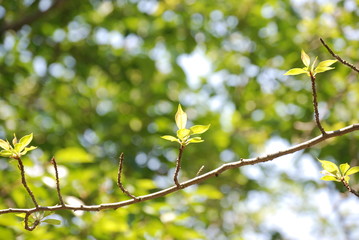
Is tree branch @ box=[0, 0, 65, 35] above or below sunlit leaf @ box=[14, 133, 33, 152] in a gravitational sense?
below

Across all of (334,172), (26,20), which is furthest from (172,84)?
(334,172)

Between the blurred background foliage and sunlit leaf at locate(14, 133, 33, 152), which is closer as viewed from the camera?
sunlit leaf at locate(14, 133, 33, 152)

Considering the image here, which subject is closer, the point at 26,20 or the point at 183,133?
the point at 183,133

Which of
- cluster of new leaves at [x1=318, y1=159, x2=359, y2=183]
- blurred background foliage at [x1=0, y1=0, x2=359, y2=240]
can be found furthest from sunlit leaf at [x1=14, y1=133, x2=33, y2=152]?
blurred background foliage at [x1=0, y1=0, x2=359, y2=240]

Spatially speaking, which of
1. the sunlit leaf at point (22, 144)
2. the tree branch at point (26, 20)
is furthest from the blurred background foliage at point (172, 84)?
A: the sunlit leaf at point (22, 144)

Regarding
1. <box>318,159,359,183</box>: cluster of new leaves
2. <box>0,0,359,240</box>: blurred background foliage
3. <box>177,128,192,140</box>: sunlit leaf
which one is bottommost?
<box>0,0,359,240</box>: blurred background foliage

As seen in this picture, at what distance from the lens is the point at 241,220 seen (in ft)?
23.2

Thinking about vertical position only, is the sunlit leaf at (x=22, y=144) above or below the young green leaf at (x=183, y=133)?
below

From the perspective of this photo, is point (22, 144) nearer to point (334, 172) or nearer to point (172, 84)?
point (334, 172)

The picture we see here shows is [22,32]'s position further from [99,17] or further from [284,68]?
[284,68]

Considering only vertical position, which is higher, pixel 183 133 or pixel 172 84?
pixel 183 133

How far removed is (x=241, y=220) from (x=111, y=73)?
13.0 ft

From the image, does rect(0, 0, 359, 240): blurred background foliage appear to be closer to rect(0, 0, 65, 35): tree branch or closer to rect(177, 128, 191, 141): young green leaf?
rect(0, 0, 65, 35): tree branch

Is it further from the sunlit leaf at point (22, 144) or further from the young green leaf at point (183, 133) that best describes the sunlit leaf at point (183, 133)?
the sunlit leaf at point (22, 144)
